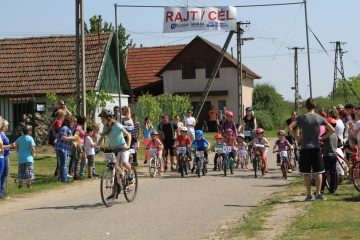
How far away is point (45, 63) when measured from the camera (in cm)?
3975

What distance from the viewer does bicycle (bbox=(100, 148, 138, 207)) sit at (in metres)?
13.7

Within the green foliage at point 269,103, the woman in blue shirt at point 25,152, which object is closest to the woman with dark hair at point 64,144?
the woman in blue shirt at point 25,152

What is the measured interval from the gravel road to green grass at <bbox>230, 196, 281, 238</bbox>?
332 mm

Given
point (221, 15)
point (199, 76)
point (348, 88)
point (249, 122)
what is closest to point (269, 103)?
point (199, 76)

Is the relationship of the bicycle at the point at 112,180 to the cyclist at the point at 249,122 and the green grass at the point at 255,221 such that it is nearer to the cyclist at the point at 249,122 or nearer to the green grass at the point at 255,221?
the green grass at the point at 255,221

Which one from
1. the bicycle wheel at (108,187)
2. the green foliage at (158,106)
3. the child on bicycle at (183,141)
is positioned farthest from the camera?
the green foliage at (158,106)

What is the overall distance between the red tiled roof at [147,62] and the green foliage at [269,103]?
802 centimetres

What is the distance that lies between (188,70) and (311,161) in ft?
154

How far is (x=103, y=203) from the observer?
45.9 ft

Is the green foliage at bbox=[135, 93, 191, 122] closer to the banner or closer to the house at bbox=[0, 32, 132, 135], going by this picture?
the house at bbox=[0, 32, 132, 135]

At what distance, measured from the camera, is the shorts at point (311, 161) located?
1383cm

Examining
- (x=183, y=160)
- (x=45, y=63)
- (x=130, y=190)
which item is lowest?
(x=130, y=190)

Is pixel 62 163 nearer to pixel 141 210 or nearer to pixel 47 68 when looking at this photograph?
pixel 141 210

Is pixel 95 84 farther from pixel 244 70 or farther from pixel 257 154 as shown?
pixel 244 70
